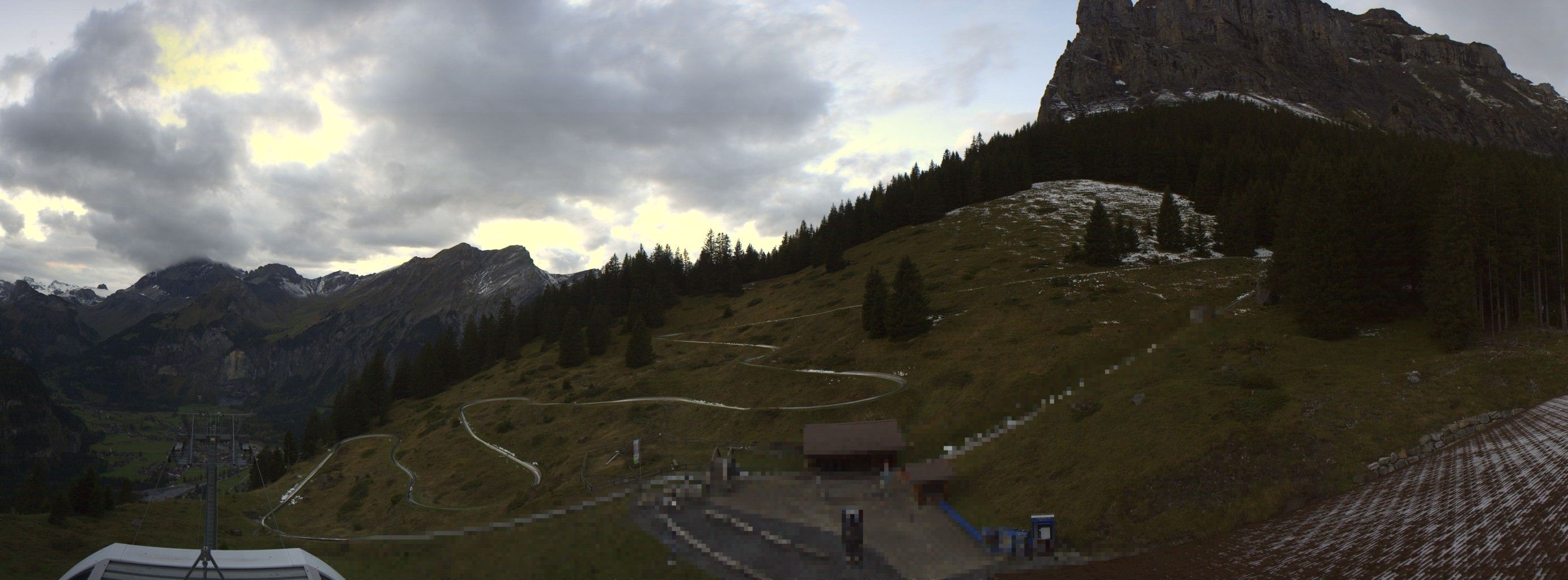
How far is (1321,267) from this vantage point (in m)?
53.6

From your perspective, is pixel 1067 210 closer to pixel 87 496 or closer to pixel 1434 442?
pixel 1434 442

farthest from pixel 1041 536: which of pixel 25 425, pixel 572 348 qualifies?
pixel 25 425

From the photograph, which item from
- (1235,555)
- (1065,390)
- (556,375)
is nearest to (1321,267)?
A: (1065,390)

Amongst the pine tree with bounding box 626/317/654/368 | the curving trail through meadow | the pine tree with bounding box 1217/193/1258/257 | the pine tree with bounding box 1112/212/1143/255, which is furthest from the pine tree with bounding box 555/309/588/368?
the pine tree with bounding box 1217/193/1258/257

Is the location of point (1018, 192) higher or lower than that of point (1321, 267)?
higher

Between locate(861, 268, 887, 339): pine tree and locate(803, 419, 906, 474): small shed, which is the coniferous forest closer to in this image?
locate(861, 268, 887, 339): pine tree

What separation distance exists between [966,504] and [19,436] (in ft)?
825

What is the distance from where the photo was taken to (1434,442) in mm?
32656

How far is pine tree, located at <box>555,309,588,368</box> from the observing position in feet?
338

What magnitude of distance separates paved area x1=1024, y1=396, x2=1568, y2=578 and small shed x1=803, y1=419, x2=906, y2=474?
15.7 metres

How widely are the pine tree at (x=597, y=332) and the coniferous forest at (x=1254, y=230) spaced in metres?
0.27

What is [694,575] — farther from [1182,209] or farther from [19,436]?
[19,436]

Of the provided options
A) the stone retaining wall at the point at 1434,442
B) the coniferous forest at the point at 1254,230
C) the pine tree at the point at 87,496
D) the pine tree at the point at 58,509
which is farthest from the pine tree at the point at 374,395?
the stone retaining wall at the point at 1434,442

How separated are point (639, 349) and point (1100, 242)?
61.4 metres
